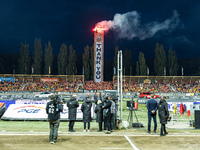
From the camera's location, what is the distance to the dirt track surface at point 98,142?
28.5 ft

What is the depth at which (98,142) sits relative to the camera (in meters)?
9.49

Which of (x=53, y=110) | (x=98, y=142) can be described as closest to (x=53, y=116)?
(x=53, y=110)

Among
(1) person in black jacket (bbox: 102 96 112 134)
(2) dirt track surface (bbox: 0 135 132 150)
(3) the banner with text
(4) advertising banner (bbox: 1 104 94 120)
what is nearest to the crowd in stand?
(3) the banner with text

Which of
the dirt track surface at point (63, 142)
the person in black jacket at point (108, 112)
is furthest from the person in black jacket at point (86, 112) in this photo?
the dirt track surface at point (63, 142)

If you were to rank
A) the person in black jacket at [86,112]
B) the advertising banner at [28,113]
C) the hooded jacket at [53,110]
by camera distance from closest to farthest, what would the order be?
the hooded jacket at [53,110], the person in black jacket at [86,112], the advertising banner at [28,113]

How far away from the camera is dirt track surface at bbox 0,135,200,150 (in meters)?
8.67

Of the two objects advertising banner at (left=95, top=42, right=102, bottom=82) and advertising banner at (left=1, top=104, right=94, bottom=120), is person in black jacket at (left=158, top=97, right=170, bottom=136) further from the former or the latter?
advertising banner at (left=95, top=42, right=102, bottom=82)

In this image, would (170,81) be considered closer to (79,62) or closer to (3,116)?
(79,62)

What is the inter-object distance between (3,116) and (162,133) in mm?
11179

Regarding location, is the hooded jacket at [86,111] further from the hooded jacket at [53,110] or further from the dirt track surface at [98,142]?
the hooded jacket at [53,110]

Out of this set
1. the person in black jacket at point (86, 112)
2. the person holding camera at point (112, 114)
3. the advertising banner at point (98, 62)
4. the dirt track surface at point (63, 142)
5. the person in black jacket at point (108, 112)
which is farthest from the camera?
the advertising banner at point (98, 62)

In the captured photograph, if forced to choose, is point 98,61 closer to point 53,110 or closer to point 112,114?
point 112,114

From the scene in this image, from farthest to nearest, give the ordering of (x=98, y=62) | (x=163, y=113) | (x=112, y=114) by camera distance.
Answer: (x=98, y=62)
(x=112, y=114)
(x=163, y=113)

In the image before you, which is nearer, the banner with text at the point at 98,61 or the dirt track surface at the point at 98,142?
the dirt track surface at the point at 98,142
